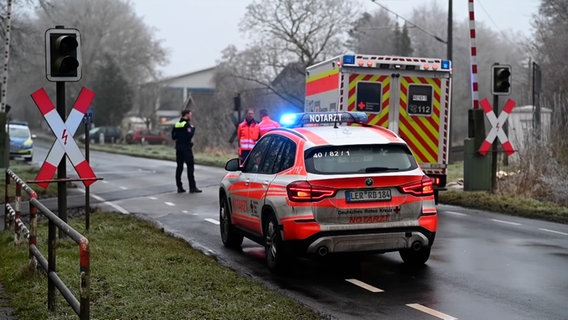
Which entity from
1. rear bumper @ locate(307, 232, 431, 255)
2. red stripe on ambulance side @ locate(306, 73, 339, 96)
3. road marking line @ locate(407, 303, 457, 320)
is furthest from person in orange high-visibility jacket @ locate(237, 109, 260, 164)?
road marking line @ locate(407, 303, 457, 320)

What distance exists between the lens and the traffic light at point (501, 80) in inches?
731

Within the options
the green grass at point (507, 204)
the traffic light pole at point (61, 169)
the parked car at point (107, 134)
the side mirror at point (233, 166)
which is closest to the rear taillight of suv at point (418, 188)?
the side mirror at point (233, 166)

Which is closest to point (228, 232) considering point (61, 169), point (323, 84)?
point (61, 169)

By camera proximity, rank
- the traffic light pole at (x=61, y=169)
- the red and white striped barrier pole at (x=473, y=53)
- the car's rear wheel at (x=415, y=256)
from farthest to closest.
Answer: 1. the red and white striped barrier pole at (x=473, y=53)
2. the traffic light pole at (x=61, y=169)
3. the car's rear wheel at (x=415, y=256)

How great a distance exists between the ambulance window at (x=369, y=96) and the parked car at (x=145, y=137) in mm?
56980

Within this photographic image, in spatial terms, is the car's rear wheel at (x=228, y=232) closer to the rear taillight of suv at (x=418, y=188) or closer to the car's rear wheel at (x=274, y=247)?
the car's rear wheel at (x=274, y=247)

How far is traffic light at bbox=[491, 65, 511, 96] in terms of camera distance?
1856cm

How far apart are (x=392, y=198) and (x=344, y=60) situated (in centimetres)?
724

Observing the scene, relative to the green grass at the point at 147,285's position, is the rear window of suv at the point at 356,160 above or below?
above

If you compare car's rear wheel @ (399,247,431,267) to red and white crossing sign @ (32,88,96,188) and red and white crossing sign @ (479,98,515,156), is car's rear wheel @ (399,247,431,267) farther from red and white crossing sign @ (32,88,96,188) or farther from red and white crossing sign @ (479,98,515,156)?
red and white crossing sign @ (479,98,515,156)

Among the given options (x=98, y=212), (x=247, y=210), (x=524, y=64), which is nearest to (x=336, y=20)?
(x=524, y=64)

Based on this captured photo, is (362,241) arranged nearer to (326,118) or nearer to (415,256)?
(415,256)

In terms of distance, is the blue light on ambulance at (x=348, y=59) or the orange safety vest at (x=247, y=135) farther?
the orange safety vest at (x=247, y=135)

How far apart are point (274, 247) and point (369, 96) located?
24.3 ft
